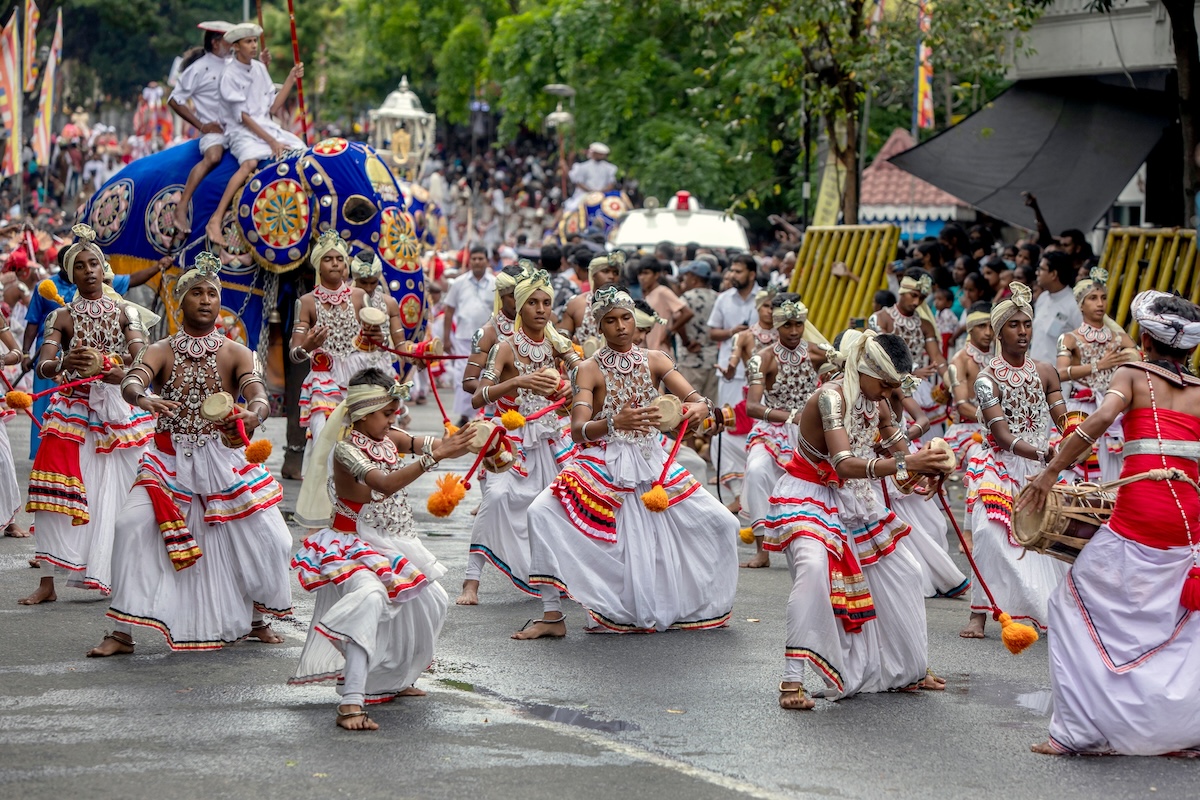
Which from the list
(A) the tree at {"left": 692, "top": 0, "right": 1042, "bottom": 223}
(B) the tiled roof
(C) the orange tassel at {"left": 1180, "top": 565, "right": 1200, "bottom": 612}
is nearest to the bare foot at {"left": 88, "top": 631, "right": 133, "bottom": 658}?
(C) the orange tassel at {"left": 1180, "top": 565, "right": 1200, "bottom": 612}

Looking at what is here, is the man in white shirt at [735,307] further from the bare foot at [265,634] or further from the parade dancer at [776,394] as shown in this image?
the bare foot at [265,634]

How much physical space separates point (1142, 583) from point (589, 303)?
558 centimetres

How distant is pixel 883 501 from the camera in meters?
7.82

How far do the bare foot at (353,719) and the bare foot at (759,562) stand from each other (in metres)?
4.91

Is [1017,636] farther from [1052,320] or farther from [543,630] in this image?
[1052,320]

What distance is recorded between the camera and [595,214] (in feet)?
Result: 99.8

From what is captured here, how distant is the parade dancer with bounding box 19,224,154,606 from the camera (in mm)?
9641

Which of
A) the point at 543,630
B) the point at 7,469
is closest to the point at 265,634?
the point at 543,630

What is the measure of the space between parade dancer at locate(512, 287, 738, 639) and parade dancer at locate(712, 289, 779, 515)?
299 cm

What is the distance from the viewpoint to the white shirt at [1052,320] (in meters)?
13.6

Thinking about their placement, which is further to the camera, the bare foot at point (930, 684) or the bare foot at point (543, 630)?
the bare foot at point (543, 630)

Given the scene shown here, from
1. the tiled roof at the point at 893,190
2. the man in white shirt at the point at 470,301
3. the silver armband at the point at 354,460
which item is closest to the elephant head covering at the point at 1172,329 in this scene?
the silver armband at the point at 354,460

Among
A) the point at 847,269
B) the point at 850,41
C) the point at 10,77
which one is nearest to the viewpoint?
the point at 850,41

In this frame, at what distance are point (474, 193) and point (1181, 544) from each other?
40.8 metres
